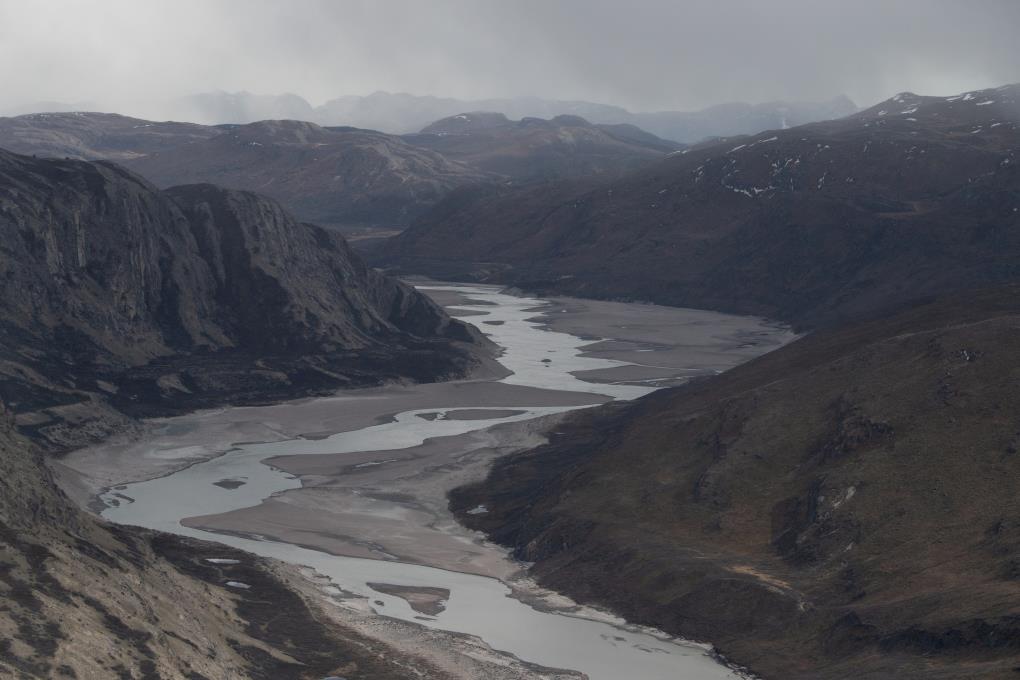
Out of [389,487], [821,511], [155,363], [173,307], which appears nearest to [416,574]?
[389,487]

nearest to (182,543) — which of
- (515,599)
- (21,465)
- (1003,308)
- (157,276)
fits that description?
(21,465)

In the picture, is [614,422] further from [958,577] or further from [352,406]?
[958,577]

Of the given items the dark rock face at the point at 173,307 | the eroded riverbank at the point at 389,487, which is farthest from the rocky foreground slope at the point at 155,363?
the eroded riverbank at the point at 389,487

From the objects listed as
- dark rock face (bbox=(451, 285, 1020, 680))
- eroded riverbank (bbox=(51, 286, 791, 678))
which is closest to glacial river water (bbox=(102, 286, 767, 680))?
eroded riverbank (bbox=(51, 286, 791, 678))

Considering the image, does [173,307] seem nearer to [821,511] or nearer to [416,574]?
[416,574]

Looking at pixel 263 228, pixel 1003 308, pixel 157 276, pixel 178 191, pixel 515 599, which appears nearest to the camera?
pixel 515 599

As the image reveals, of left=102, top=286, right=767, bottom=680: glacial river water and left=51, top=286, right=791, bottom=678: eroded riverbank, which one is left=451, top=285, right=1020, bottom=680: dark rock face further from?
left=51, top=286, right=791, bottom=678: eroded riverbank

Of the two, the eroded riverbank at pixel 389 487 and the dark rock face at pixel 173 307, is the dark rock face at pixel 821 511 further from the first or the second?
the dark rock face at pixel 173 307
